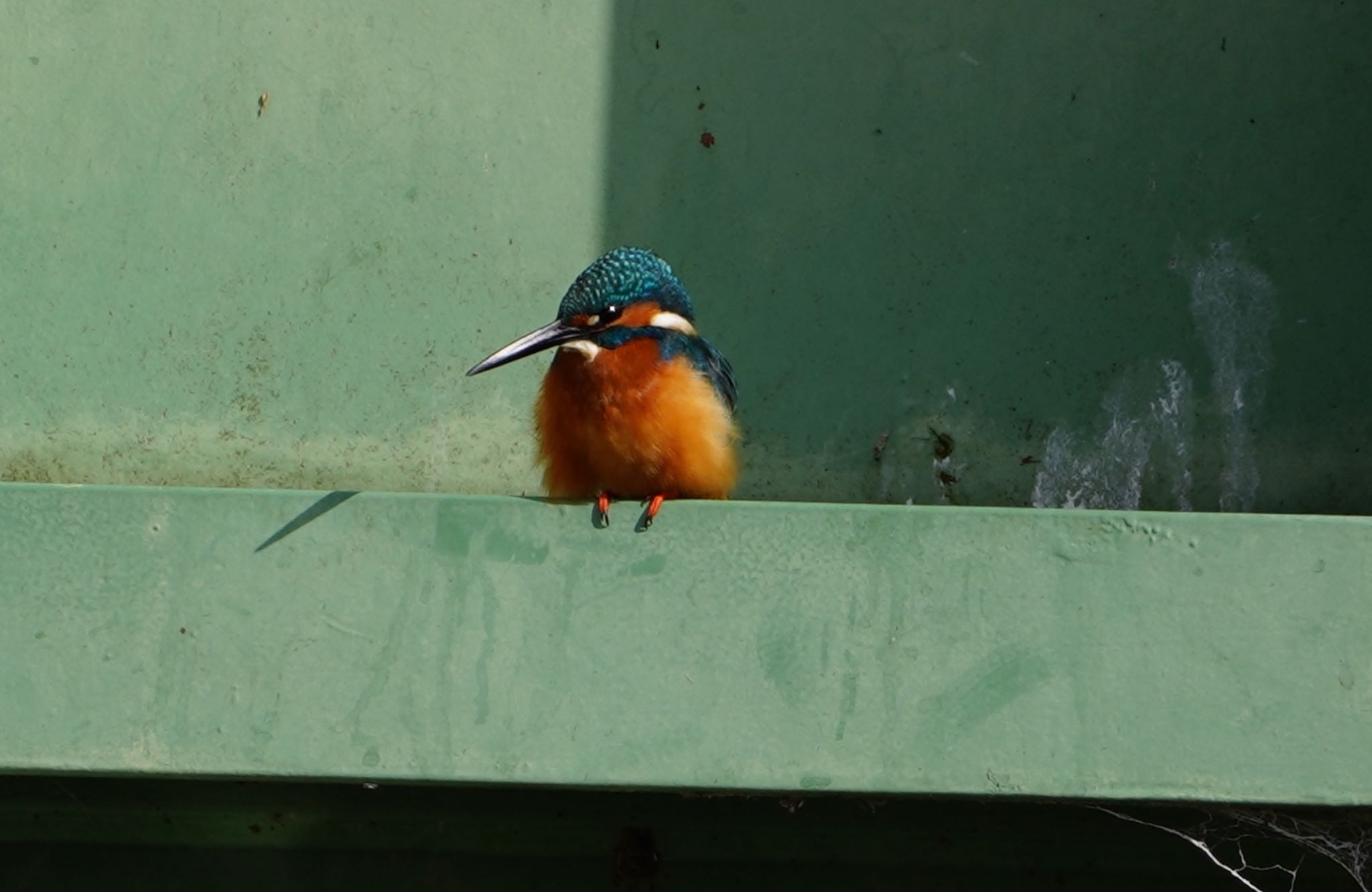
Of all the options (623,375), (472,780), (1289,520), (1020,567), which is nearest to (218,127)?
(623,375)

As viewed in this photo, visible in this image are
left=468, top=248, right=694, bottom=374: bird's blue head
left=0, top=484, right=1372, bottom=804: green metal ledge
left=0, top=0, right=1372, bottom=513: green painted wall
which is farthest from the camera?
left=0, top=0, right=1372, bottom=513: green painted wall

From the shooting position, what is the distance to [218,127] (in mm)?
3146

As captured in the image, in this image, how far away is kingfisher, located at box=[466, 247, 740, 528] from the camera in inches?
104

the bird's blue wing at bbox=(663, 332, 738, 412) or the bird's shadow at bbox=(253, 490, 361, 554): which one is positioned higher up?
the bird's blue wing at bbox=(663, 332, 738, 412)

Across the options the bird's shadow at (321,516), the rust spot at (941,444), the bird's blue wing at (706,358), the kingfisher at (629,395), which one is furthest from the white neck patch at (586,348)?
the rust spot at (941,444)

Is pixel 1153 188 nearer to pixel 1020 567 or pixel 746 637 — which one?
pixel 1020 567

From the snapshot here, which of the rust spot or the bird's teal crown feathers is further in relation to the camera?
the rust spot

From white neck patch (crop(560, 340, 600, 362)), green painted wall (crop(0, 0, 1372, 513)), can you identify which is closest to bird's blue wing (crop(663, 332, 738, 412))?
white neck patch (crop(560, 340, 600, 362))

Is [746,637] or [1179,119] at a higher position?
[1179,119]

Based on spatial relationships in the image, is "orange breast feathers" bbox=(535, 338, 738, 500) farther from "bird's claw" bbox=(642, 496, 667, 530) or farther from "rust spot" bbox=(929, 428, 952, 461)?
"rust spot" bbox=(929, 428, 952, 461)

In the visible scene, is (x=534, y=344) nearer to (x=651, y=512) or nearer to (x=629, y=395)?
(x=629, y=395)

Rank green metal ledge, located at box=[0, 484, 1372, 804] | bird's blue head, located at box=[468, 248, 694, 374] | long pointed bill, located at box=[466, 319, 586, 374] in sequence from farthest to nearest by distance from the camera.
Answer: bird's blue head, located at box=[468, 248, 694, 374] → long pointed bill, located at box=[466, 319, 586, 374] → green metal ledge, located at box=[0, 484, 1372, 804]

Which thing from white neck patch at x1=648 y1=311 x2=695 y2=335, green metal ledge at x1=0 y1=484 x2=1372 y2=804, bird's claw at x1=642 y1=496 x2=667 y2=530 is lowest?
green metal ledge at x1=0 y1=484 x2=1372 y2=804

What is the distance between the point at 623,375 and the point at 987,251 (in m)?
0.90
